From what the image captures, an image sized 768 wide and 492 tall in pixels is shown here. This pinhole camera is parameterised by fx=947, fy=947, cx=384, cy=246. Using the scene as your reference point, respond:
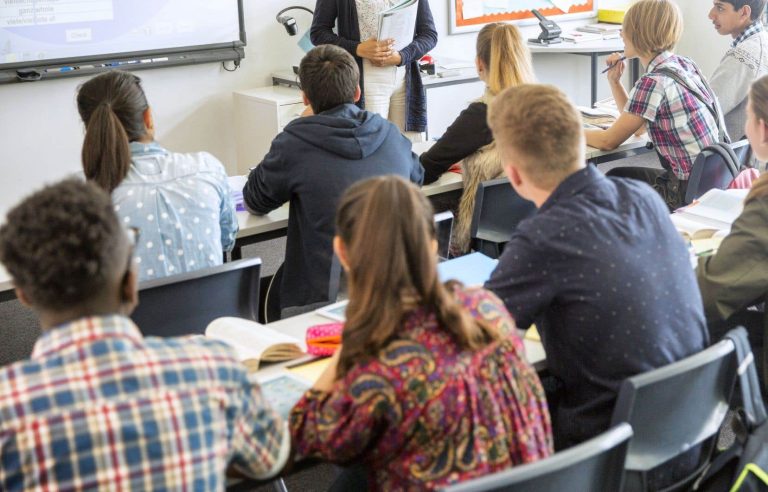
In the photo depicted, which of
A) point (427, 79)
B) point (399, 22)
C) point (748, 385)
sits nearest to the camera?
point (748, 385)

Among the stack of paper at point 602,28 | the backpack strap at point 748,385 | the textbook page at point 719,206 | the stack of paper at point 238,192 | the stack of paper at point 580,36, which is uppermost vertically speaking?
the stack of paper at point 602,28

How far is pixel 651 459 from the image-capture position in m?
1.83

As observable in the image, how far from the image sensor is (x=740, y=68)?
418 centimetres

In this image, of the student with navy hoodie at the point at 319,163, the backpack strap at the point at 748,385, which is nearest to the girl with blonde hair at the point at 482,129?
the student with navy hoodie at the point at 319,163

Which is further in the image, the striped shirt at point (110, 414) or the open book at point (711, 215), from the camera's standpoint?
the open book at point (711, 215)

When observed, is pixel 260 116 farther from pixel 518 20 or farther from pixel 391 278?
pixel 391 278

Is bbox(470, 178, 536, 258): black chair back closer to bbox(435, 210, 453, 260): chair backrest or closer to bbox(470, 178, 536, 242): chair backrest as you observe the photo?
bbox(470, 178, 536, 242): chair backrest

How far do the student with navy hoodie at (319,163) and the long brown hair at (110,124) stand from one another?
20.0 inches

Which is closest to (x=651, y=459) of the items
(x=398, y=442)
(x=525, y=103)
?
(x=398, y=442)

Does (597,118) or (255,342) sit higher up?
(597,118)

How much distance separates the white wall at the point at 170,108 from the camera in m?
4.90

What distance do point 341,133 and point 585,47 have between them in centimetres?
372

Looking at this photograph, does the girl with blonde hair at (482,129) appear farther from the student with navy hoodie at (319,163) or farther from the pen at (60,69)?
the pen at (60,69)

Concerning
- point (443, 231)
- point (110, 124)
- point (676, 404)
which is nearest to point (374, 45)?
point (443, 231)
